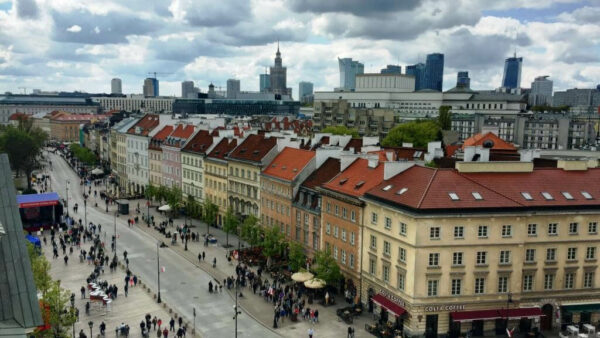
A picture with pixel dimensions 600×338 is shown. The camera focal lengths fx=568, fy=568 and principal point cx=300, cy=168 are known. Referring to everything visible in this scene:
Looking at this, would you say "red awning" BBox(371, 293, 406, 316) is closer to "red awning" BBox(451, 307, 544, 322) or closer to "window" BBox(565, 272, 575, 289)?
"red awning" BBox(451, 307, 544, 322)

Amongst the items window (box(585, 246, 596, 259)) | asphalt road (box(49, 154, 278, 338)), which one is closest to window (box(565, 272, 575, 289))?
window (box(585, 246, 596, 259))

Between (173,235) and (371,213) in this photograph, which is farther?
(173,235)

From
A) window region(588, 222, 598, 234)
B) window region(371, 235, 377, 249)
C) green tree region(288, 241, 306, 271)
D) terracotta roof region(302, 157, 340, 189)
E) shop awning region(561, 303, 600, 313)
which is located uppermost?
terracotta roof region(302, 157, 340, 189)

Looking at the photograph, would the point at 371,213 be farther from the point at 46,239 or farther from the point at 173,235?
the point at 46,239

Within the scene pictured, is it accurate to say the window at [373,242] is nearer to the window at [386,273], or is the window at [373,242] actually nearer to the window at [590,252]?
the window at [386,273]

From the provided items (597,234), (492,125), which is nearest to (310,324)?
(597,234)

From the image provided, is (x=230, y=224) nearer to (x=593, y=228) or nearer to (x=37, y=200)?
(x=37, y=200)

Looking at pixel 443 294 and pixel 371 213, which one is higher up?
pixel 371 213

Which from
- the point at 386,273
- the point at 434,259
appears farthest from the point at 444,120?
the point at 434,259
